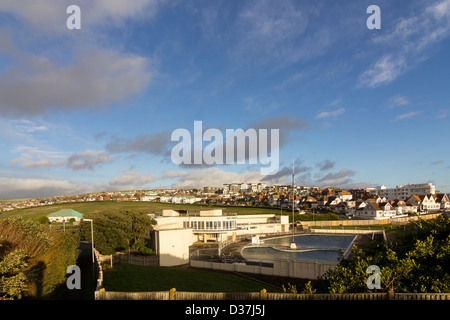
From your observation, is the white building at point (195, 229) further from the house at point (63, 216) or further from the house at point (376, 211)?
the house at point (63, 216)

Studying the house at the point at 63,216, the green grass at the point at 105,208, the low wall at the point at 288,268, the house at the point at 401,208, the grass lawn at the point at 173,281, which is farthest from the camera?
the green grass at the point at 105,208

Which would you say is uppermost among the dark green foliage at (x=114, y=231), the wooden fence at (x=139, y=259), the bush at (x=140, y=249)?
the dark green foliage at (x=114, y=231)

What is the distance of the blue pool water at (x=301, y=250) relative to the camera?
4378 centimetres

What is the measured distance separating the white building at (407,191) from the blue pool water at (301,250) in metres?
143

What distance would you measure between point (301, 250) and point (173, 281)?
28.9 meters

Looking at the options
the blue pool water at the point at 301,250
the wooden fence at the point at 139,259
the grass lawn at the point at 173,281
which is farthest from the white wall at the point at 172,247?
the blue pool water at the point at 301,250

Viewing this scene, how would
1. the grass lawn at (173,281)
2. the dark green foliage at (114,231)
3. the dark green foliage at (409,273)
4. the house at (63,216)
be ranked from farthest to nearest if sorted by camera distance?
1. the house at (63,216)
2. the dark green foliage at (114,231)
3. the grass lawn at (173,281)
4. the dark green foliage at (409,273)

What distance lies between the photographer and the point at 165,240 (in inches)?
1528

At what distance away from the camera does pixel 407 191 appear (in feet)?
586

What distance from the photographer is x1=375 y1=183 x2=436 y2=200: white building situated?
17100 cm

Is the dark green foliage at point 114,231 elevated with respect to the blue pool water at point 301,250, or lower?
elevated

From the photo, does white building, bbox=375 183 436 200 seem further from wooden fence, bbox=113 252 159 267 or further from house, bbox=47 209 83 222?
wooden fence, bbox=113 252 159 267

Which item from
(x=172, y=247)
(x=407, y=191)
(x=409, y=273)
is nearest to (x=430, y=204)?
(x=407, y=191)

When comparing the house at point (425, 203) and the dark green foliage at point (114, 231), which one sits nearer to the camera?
the dark green foliage at point (114, 231)
